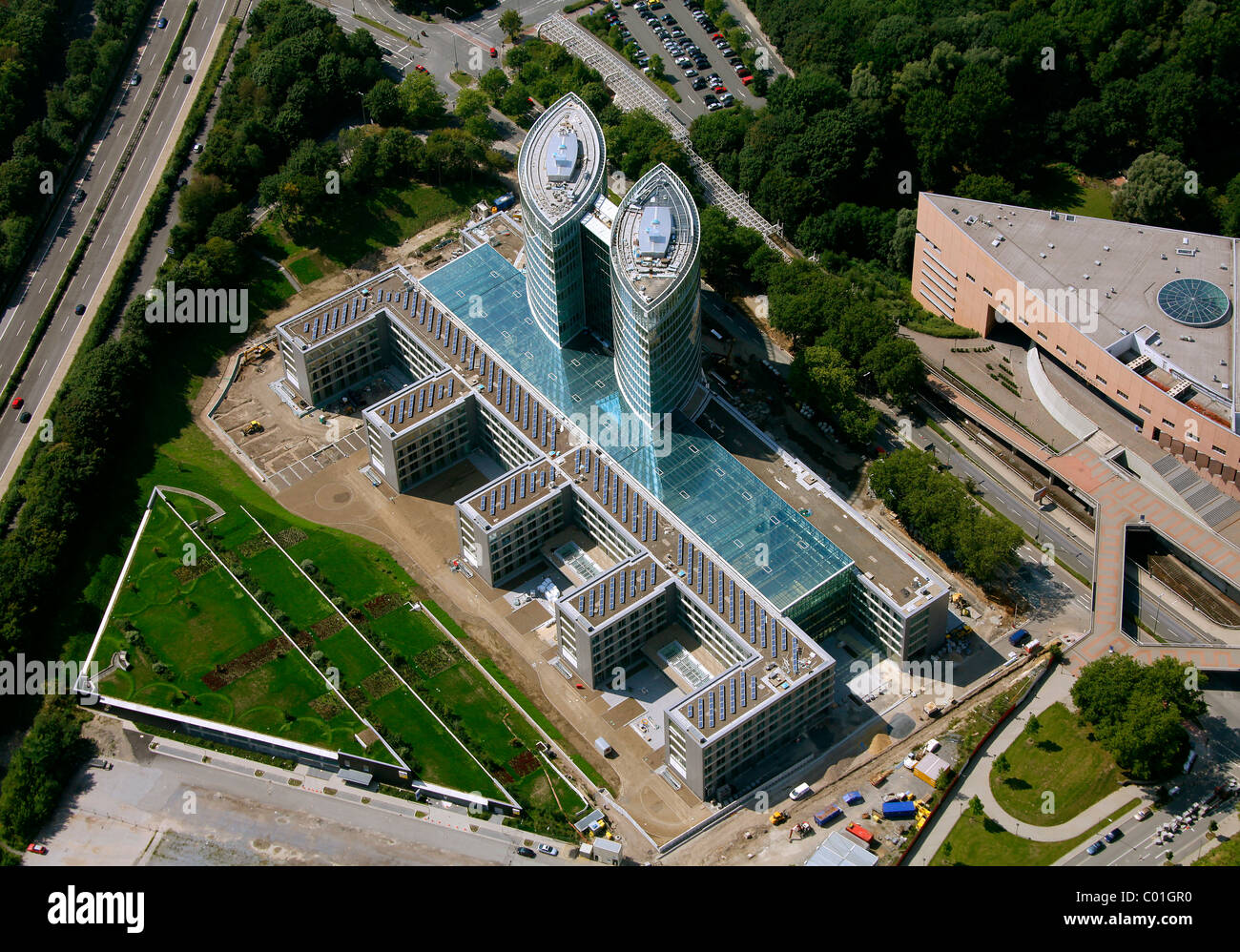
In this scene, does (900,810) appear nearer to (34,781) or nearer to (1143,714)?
(1143,714)

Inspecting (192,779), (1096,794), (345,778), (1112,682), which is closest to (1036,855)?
(1096,794)

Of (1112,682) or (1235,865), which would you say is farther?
(1112,682)

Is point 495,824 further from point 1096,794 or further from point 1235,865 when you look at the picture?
point 1235,865

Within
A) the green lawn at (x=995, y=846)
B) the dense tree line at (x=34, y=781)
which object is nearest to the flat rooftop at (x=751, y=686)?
the green lawn at (x=995, y=846)

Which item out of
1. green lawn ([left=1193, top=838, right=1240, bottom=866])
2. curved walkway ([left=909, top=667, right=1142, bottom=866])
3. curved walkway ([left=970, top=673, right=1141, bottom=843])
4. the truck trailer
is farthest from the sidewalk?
green lawn ([left=1193, top=838, right=1240, bottom=866])

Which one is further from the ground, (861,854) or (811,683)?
(811,683)

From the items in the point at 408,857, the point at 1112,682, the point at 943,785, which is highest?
the point at 1112,682

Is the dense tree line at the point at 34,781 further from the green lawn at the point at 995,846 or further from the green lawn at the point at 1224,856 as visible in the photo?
the green lawn at the point at 1224,856
